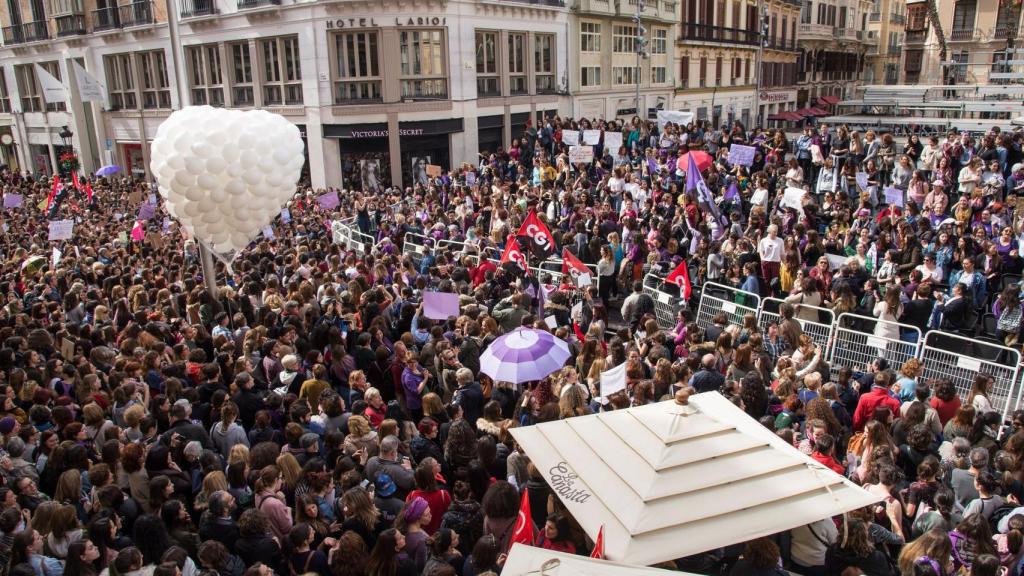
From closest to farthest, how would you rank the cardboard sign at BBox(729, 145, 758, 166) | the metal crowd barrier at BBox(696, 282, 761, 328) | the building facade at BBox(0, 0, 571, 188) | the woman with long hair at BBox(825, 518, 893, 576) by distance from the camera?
the woman with long hair at BBox(825, 518, 893, 576), the metal crowd barrier at BBox(696, 282, 761, 328), the cardboard sign at BBox(729, 145, 758, 166), the building facade at BBox(0, 0, 571, 188)

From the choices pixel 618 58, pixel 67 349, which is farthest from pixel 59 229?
pixel 618 58

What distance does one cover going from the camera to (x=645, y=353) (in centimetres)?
902

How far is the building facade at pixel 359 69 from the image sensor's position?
25812mm

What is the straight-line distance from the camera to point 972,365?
29.7 ft

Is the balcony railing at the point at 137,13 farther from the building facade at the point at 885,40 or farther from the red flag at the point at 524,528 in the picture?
the building facade at the point at 885,40

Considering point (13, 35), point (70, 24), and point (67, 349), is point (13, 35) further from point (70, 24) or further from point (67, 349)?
point (67, 349)

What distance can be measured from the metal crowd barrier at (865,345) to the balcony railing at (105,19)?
3333 centimetres

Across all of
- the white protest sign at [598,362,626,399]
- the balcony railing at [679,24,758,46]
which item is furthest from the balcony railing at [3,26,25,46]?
the white protest sign at [598,362,626,399]

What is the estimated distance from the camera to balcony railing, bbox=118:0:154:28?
103 feet

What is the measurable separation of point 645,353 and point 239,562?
5.26 m

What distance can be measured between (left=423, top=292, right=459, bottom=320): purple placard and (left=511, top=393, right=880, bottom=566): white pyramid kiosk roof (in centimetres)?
416

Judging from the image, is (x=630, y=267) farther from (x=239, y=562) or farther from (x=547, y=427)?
(x=239, y=562)

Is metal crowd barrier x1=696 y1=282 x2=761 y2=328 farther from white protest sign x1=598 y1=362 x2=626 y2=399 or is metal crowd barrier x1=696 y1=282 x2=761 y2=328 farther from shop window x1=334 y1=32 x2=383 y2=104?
shop window x1=334 y1=32 x2=383 y2=104

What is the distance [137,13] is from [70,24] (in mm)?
5498
